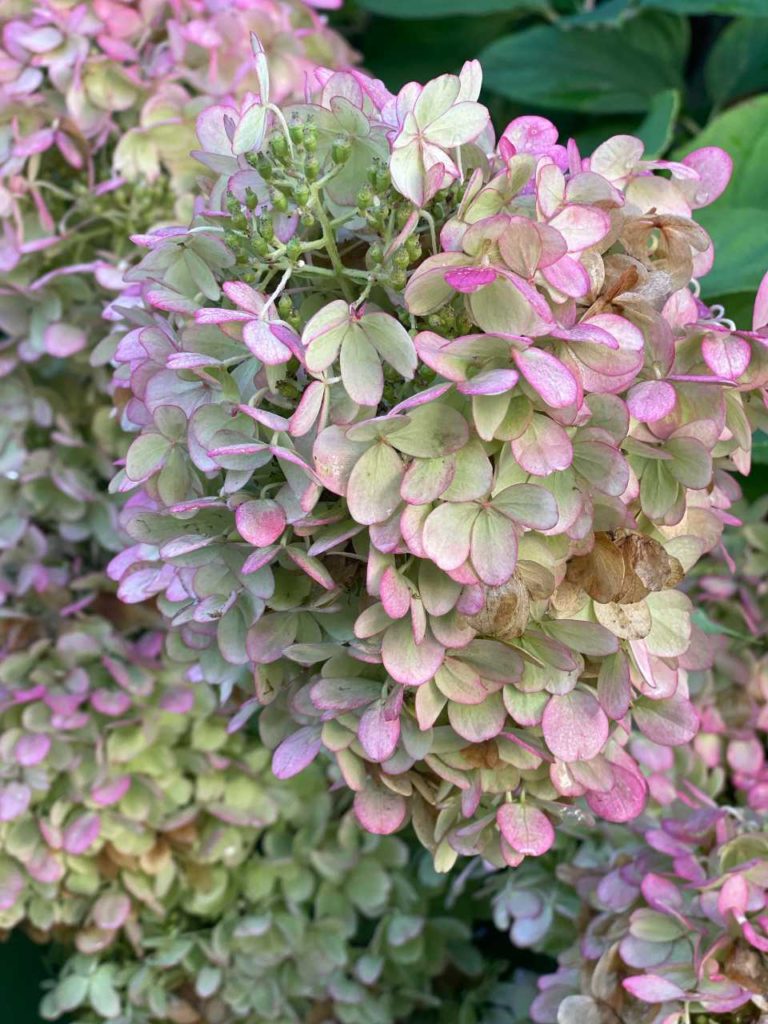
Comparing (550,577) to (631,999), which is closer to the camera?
(550,577)

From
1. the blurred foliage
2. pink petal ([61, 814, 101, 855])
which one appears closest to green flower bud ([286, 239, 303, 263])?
the blurred foliage

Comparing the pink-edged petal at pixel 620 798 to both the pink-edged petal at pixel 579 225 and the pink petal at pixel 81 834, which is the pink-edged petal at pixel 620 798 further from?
the pink petal at pixel 81 834

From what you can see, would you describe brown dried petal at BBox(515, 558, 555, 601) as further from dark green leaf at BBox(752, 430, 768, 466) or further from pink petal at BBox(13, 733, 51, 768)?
pink petal at BBox(13, 733, 51, 768)

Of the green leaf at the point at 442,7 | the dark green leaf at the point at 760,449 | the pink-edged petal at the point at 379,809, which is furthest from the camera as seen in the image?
the green leaf at the point at 442,7

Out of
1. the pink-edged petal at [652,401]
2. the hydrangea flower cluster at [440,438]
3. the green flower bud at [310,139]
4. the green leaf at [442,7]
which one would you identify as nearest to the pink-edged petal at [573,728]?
the hydrangea flower cluster at [440,438]

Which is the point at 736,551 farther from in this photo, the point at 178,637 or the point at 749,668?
the point at 178,637

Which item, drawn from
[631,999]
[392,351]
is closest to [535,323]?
[392,351]
